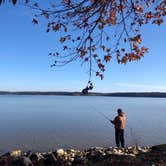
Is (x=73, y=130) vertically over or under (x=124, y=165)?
under

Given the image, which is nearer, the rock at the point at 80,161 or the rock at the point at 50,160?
the rock at the point at 80,161

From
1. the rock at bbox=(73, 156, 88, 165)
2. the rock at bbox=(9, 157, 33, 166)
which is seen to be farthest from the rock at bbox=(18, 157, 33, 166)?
the rock at bbox=(73, 156, 88, 165)

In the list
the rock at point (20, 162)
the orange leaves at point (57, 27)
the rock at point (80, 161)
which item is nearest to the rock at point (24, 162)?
the rock at point (20, 162)

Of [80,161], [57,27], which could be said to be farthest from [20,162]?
[57,27]

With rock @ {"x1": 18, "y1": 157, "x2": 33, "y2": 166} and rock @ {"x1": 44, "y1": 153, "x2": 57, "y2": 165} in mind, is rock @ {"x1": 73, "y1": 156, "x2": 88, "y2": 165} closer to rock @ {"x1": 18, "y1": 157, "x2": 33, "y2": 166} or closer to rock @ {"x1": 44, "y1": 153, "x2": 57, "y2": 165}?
rock @ {"x1": 44, "y1": 153, "x2": 57, "y2": 165}

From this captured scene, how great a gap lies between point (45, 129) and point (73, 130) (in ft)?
6.14

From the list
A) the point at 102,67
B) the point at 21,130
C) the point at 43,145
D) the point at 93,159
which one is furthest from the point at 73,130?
the point at 102,67

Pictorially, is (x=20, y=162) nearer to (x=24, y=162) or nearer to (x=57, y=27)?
(x=24, y=162)

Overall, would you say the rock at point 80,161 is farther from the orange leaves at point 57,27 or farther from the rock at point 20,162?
the orange leaves at point 57,27

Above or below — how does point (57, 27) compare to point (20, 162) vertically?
above

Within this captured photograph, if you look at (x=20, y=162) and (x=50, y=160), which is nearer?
(x=20, y=162)

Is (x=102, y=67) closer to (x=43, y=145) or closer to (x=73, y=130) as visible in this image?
(x=43, y=145)

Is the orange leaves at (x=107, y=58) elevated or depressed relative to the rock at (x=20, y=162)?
elevated

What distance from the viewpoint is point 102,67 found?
25.6 ft
